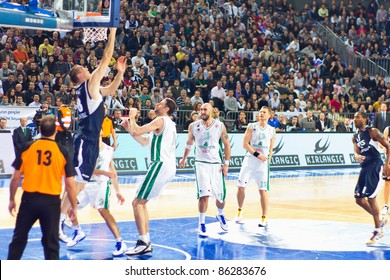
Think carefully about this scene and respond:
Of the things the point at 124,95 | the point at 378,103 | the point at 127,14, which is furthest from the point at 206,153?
the point at 378,103

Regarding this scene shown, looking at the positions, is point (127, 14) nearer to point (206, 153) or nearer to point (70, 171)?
point (206, 153)

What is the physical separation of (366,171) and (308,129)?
13.1m

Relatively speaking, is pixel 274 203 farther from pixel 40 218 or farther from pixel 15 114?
pixel 40 218

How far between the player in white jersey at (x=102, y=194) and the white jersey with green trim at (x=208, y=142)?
2084 mm

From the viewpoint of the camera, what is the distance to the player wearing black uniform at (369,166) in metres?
11.1

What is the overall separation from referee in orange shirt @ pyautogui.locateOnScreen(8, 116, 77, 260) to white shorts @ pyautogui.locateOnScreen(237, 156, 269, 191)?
604cm

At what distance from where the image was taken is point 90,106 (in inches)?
359

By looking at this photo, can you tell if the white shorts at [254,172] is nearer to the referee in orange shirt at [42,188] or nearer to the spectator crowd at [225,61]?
the spectator crowd at [225,61]

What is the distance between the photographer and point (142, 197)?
9.94 metres

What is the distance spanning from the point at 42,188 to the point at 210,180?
198 inches

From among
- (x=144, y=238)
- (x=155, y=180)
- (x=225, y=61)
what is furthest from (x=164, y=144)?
(x=225, y=61)

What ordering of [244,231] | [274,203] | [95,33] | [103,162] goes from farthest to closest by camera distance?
[274,203] → [244,231] → [95,33] → [103,162]

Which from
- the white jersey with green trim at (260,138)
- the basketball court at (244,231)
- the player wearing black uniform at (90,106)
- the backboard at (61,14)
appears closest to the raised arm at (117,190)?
the player wearing black uniform at (90,106)

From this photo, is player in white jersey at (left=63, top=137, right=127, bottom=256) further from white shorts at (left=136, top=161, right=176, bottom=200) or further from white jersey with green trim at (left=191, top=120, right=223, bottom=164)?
white jersey with green trim at (left=191, top=120, right=223, bottom=164)
